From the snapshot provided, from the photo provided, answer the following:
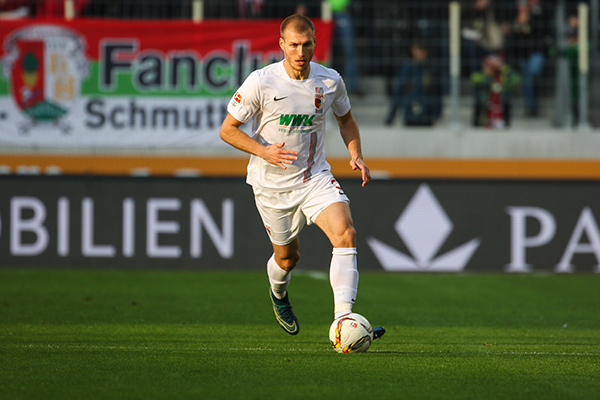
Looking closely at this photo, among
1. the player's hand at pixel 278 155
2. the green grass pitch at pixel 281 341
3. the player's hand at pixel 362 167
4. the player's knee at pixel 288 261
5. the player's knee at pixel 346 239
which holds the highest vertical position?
the player's hand at pixel 278 155

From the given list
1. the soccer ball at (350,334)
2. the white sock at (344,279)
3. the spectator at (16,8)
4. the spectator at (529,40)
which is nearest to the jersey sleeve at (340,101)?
the white sock at (344,279)

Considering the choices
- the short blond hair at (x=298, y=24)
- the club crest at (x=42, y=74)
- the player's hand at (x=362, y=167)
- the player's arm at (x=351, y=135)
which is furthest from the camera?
the club crest at (x=42, y=74)

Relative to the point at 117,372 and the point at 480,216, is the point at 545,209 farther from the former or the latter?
the point at 117,372

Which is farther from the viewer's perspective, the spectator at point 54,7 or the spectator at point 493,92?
the spectator at point 493,92

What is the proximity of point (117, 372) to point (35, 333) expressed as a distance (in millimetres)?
1774

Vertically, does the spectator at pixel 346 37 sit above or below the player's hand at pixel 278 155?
above

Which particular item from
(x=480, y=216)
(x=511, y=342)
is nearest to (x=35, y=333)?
(x=511, y=342)

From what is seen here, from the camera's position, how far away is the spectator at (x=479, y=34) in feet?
46.9

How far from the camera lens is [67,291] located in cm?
943

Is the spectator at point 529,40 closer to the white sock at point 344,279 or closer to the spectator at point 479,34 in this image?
the spectator at point 479,34

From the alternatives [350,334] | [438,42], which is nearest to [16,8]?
[438,42]

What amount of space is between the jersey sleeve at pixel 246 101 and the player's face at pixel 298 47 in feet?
0.98

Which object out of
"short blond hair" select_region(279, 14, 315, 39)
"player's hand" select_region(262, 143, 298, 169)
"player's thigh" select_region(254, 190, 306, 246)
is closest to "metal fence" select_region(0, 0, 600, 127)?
"player's thigh" select_region(254, 190, 306, 246)

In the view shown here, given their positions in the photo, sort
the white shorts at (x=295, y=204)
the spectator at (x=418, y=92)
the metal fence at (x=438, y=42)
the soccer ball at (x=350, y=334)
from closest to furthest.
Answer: the soccer ball at (x=350, y=334) < the white shorts at (x=295, y=204) < the spectator at (x=418, y=92) < the metal fence at (x=438, y=42)
